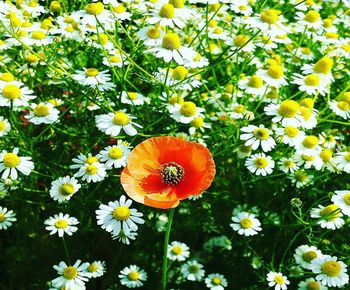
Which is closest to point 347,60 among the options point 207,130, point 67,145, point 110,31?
point 207,130

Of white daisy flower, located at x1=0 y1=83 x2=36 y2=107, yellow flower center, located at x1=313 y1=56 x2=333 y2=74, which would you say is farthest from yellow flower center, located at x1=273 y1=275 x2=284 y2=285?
white daisy flower, located at x1=0 y1=83 x2=36 y2=107

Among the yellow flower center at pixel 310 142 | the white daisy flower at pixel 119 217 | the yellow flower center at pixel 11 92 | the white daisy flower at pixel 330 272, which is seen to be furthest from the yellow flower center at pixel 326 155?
the yellow flower center at pixel 11 92

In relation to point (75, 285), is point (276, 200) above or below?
above

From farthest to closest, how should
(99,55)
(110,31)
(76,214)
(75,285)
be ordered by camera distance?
(110,31) < (99,55) < (76,214) < (75,285)

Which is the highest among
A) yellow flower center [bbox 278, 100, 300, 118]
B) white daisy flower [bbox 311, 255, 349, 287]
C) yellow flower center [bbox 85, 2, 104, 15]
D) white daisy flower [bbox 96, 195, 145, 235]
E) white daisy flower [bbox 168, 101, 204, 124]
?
yellow flower center [bbox 85, 2, 104, 15]

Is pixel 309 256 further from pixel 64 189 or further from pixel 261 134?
pixel 64 189

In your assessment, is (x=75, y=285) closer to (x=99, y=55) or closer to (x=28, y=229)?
(x=28, y=229)

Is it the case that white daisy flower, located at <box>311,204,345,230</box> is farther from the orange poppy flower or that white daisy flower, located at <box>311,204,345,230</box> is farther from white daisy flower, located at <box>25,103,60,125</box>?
white daisy flower, located at <box>25,103,60,125</box>
